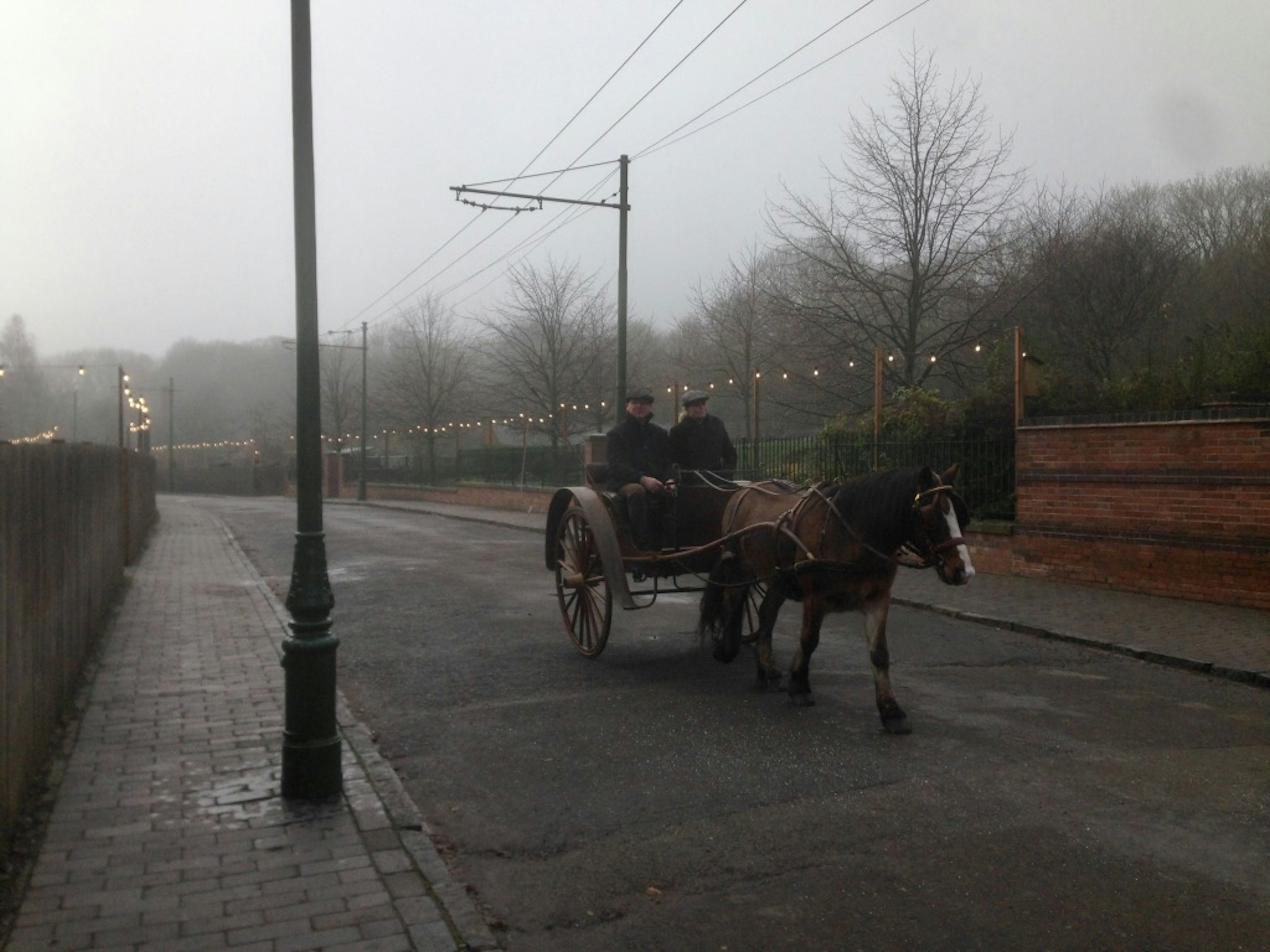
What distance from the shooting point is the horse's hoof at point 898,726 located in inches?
252

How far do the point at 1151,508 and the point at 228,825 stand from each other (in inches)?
414

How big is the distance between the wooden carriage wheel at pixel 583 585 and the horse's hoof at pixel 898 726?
2.61 metres

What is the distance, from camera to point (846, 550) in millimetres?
6805

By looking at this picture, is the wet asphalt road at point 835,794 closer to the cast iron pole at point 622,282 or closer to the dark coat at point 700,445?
the dark coat at point 700,445

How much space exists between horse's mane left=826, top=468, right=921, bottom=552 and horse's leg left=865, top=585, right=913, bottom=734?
35cm

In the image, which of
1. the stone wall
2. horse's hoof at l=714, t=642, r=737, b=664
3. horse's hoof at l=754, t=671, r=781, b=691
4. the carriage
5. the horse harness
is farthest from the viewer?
horse's hoof at l=714, t=642, r=737, b=664

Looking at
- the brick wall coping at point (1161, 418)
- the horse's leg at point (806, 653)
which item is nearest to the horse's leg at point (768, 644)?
the horse's leg at point (806, 653)

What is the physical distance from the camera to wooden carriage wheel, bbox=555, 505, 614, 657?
873 cm

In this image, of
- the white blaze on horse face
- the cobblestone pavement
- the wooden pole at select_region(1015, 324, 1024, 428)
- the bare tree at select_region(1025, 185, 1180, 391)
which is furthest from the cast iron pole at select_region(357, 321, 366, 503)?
the white blaze on horse face

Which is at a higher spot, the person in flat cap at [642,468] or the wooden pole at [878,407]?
the wooden pole at [878,407]

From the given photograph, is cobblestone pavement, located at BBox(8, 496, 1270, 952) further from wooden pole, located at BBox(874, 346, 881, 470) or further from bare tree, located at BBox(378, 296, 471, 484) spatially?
bare tree, located at BBox(378, 296, 471, 484)

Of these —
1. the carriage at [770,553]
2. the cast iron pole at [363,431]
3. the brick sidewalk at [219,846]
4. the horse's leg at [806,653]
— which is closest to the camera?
the brick sidewalk at [219,846]

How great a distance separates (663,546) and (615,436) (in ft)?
3.23

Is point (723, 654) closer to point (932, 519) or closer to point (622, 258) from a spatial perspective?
point (932, 519)
